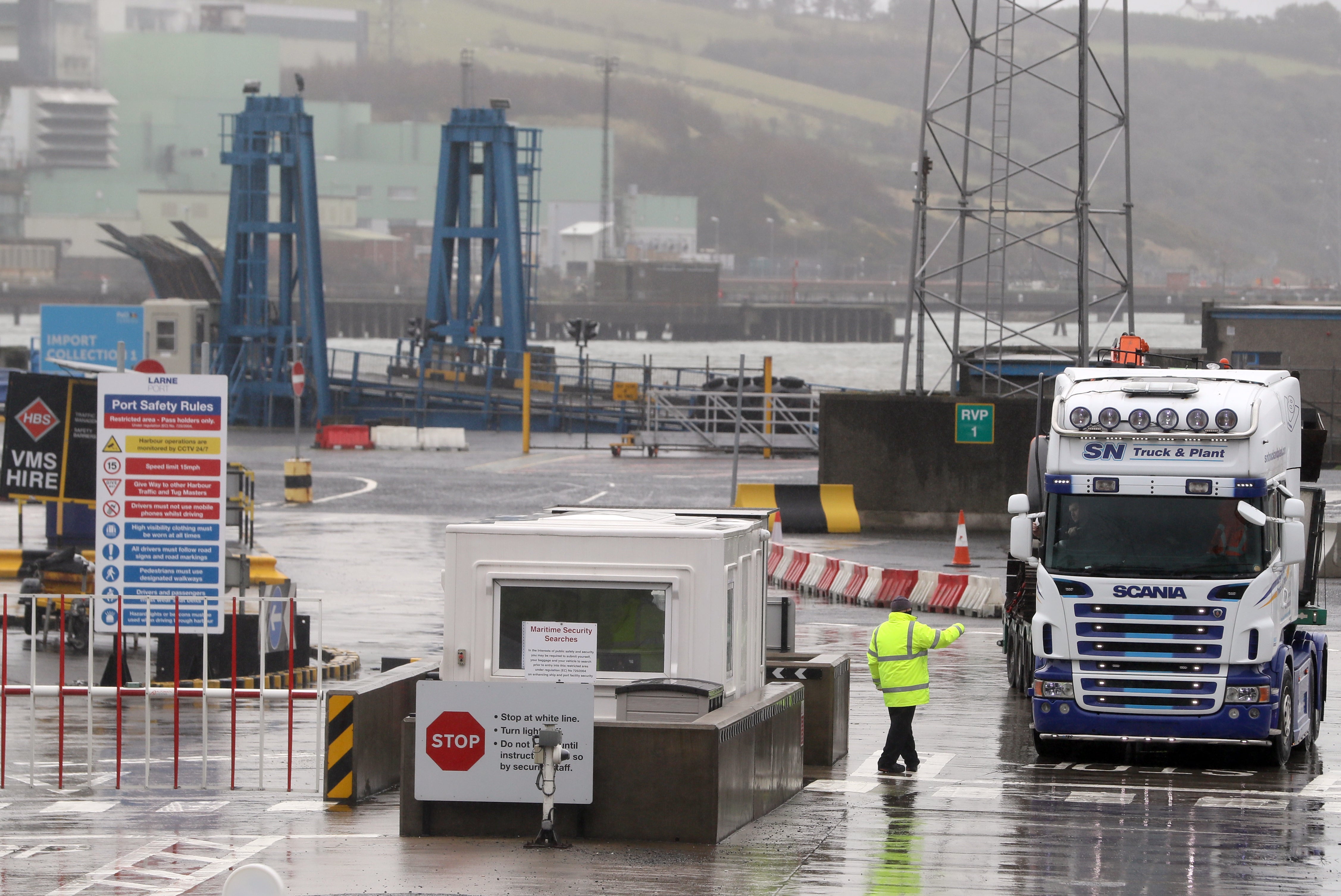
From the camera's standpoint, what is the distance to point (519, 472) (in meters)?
45.9

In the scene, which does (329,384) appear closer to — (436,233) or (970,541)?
(436,233)

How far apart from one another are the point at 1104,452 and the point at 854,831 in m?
4.42

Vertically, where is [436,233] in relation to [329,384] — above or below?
above

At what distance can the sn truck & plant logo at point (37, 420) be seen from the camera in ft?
73.4

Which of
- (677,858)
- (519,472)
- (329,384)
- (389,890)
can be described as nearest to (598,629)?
(677,858)

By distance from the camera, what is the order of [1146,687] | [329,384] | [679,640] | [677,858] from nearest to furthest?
[677,858] → [679,640] → [1146,687] → [329,384]

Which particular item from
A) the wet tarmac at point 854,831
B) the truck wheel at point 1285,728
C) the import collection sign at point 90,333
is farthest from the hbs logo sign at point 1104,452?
the import collection sign at point 90,333

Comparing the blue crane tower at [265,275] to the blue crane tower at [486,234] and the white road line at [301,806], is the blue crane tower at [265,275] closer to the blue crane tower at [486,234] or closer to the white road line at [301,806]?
the blue crane tower at [486,234]

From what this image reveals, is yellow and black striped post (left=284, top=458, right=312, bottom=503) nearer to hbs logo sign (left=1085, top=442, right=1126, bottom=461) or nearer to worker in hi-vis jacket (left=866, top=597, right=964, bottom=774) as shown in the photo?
worker in hi-vis jacket (left=866, top=597, right=964, bottom=774)

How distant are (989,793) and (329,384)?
56.0m

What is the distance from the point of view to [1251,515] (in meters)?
14.0

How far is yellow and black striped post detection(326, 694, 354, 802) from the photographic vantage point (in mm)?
12477

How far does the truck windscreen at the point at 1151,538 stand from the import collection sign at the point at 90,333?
1945 inches

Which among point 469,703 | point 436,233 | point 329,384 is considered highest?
point 436,233
